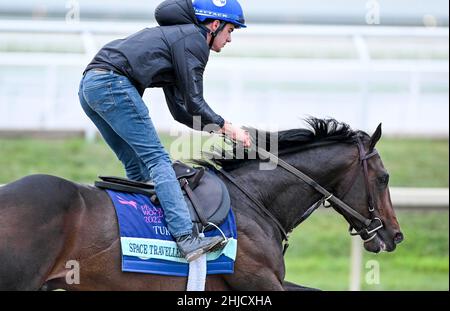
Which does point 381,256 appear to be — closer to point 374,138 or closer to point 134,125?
point 374,138

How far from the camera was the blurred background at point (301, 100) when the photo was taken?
9945 millimetres

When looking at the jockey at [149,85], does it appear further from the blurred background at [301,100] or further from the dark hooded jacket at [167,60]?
the blurred background at [301,100]

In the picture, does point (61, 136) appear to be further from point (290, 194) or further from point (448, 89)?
point (290, 194)

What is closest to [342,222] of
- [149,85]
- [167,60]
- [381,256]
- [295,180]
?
[381,256]

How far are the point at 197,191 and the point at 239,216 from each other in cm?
28

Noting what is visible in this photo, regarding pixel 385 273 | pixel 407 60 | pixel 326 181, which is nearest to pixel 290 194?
pixel 326 181

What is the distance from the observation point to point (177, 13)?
5203 millimetres

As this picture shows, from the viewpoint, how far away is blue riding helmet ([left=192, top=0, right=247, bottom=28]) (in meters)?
5.19

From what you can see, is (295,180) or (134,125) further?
(295,180)

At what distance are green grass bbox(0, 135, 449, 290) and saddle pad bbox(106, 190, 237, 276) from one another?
3.62 m

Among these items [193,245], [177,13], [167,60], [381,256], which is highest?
[177,13]

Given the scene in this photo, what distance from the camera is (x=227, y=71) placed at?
10555mm

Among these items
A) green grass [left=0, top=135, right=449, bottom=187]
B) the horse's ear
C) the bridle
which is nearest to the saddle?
the bridle

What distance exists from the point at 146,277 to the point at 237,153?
997 millimetres
